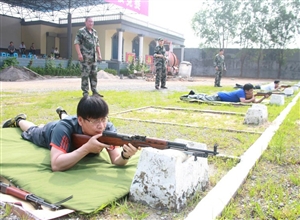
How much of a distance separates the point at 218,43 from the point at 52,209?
3467 cm

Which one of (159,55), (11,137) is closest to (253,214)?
(11,137)

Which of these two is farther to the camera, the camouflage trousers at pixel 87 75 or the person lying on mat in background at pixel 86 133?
the camouflage trousers at pixel 87 75

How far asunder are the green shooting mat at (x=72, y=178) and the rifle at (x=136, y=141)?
10.8 inches

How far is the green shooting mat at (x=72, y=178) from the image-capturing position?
1.98m

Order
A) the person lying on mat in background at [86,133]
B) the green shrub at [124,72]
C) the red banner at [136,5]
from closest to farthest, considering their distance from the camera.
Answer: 1. the person lying on mat in background at [86,133]
2. the red banner at [136,5]
3. the green shrub at [124,72]

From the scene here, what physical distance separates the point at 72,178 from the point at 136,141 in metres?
0.58

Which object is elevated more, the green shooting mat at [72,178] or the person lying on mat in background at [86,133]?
the person lying on mat in background at [86,133]

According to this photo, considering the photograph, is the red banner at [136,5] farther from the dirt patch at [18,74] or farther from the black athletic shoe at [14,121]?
the black athletic shoe at [14,121]

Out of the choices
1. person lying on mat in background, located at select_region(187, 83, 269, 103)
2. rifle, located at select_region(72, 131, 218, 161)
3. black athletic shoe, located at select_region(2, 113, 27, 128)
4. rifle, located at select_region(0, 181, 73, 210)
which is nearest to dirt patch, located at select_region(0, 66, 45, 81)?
person lying on mat in background, located at select_region(187, 83, 269, 103)

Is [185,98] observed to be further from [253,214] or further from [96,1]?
[96,1]

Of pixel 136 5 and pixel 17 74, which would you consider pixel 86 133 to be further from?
pixel 136 5

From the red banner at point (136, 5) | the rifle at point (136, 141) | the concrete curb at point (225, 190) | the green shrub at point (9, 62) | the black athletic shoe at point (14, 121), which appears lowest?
the concrete curb at point (225, 190)

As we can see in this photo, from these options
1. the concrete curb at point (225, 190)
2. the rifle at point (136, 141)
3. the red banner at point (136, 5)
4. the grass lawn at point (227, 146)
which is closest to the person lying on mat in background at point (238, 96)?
the grass lawn at point (227, 146)

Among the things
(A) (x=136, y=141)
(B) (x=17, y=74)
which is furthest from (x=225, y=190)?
(B) (x=17, y=74)
